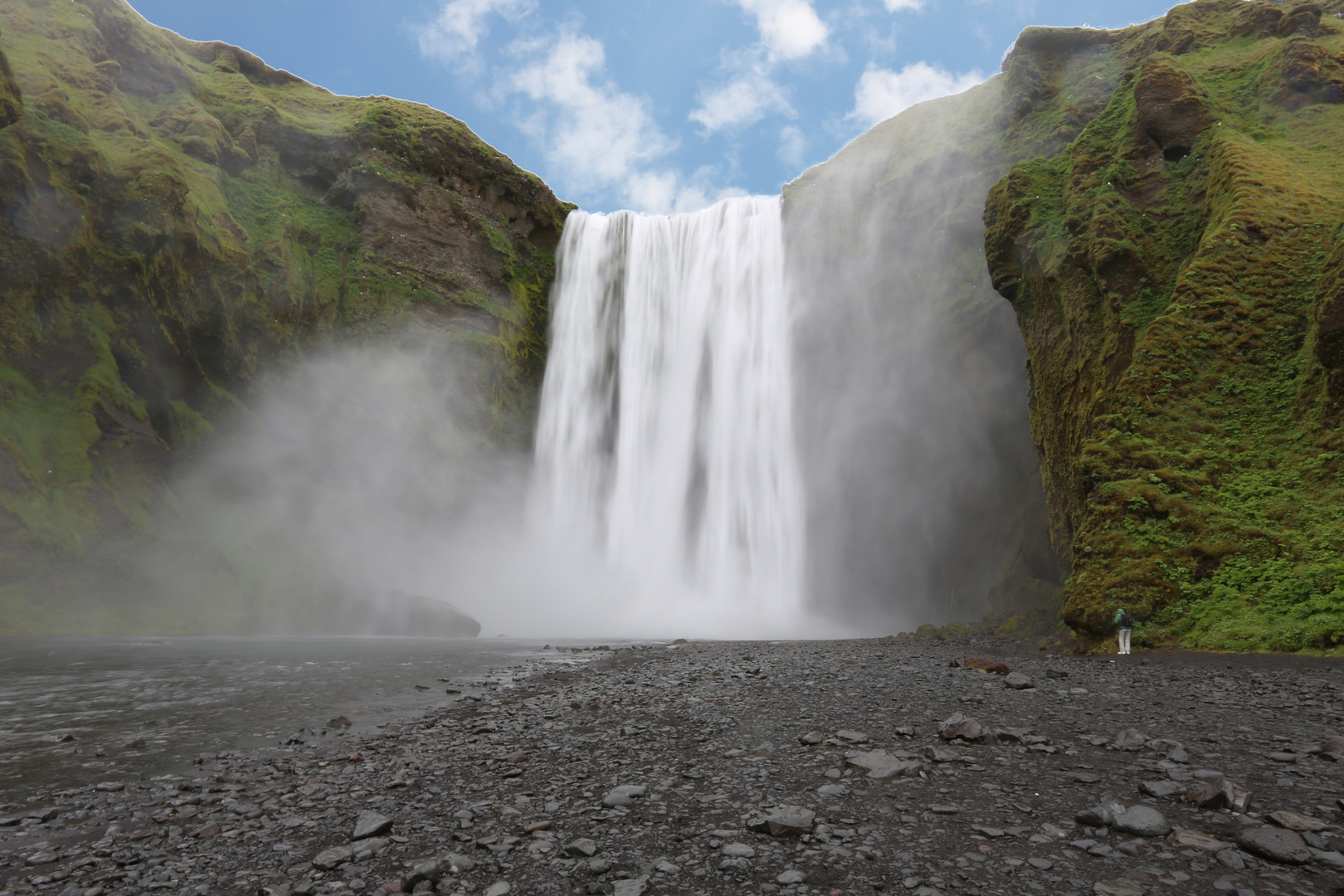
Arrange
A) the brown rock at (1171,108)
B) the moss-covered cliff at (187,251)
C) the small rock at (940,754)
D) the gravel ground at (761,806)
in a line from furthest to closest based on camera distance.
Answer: the moss-covered cliff at (187,251), the brown rock at (1171,108), the small rock at (940,754), the gravel ground at (761,806)

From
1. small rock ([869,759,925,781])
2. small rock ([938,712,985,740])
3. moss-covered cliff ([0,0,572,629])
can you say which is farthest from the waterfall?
small rock ([869,759,925,781])

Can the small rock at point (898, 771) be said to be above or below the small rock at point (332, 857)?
above

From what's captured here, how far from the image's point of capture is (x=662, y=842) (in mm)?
3863

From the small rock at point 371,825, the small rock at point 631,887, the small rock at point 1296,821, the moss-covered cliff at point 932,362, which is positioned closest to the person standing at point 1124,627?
the small rock at point 1296,821

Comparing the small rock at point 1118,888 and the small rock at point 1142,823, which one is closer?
the small rock at point 1118,888

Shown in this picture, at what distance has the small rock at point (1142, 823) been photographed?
3543mm

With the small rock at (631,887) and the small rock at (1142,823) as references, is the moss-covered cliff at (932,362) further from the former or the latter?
the small rock at (631,887)

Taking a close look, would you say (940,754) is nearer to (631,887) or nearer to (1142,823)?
(1142,823)

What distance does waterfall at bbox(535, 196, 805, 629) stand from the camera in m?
32.9

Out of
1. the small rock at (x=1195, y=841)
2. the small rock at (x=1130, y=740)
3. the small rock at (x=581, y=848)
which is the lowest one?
the small rock at (x=581, y=848)

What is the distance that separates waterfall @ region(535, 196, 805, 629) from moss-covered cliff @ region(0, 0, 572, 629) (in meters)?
3.06

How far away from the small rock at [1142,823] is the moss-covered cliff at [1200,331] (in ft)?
30.9

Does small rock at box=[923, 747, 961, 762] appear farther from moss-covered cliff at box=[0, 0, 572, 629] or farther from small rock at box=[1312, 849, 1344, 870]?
moss-covered cliff at box=[0, 0, 572, 629]

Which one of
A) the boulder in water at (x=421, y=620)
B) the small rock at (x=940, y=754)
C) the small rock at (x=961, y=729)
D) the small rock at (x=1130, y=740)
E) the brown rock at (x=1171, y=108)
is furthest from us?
the boulder in water at (x=421, y=620)
